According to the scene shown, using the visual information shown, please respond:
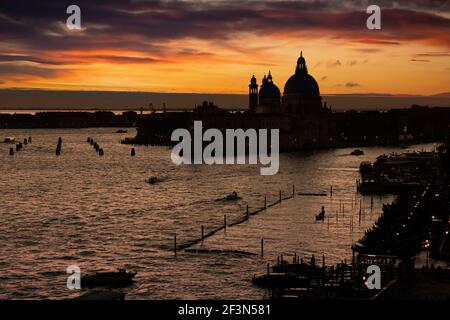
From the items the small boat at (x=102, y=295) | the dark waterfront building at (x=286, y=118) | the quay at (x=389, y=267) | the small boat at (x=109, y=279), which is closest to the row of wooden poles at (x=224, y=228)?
the quay at (x=389, y=267)

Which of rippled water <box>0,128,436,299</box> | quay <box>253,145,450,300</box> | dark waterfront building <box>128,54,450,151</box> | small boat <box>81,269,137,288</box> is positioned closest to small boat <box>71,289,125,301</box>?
rippled water <box>0,128,436,299</box>

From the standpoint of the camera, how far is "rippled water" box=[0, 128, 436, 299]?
40.2 feet

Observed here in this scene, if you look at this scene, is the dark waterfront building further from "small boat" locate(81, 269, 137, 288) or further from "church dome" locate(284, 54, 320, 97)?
"small boat" locate(81, 269, 137, 288)

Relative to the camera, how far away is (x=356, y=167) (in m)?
43.5

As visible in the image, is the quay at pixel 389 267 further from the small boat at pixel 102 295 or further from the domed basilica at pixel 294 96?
the domed basilica at pixel 294 96

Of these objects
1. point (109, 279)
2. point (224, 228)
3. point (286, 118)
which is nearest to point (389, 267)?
point (109, 279)

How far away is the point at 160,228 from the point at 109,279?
6.09 meters

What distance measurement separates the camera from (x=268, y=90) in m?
74.6

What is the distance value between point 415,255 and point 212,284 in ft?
12.4

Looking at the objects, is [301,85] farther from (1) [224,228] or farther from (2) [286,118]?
(1) [224,228]
